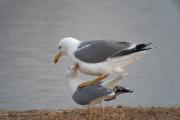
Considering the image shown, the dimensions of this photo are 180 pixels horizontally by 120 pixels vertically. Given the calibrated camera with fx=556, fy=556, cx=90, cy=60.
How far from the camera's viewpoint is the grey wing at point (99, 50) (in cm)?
354

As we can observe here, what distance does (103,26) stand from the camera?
10844 mm

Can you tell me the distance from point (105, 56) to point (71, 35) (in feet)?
19.4

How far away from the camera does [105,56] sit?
3.55 metres

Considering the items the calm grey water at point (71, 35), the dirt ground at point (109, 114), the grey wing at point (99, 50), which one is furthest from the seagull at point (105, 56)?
the calm grey water at point (71, 35)

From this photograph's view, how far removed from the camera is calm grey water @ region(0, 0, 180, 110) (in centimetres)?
591

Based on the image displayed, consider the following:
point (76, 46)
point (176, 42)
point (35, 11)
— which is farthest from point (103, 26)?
point (76, 46)

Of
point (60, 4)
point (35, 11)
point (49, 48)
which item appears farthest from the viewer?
point (60, 4)

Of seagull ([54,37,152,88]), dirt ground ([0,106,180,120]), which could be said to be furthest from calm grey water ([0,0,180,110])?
seagull ([54,37,152,88])

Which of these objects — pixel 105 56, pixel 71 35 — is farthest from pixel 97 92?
pixel 71 35

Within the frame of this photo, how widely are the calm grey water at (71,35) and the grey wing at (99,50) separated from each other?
71.4 inches

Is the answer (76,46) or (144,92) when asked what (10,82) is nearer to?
(144,92)

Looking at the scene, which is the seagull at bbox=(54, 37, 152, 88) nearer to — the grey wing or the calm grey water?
the grey wing

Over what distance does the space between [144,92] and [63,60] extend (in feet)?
5.70

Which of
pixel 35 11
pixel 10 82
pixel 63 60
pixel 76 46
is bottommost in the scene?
pixel 76 46
